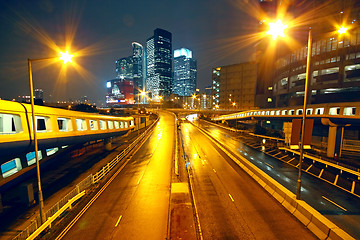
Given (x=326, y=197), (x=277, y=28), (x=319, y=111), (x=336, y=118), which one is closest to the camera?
(x=277, y=28)

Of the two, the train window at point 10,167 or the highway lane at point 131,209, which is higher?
the train window at point 10,167

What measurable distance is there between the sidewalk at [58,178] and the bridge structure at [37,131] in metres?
2.74

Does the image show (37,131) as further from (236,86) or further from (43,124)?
(236,86)

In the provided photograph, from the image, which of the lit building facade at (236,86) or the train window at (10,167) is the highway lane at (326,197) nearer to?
the train window at (10,167)

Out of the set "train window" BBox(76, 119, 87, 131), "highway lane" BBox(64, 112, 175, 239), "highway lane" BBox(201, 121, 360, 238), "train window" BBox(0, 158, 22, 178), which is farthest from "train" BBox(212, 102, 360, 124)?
"train window" BBox(0, 158, 22, 178)

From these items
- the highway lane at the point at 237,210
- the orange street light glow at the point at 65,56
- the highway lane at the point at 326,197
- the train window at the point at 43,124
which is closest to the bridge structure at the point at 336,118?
the highway lane at the point at 326,197

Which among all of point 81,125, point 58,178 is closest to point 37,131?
point 81,125

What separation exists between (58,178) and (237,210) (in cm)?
2146

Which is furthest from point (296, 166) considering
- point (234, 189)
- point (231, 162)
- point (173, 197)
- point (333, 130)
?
point (173, 197)

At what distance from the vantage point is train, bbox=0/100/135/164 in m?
11.5

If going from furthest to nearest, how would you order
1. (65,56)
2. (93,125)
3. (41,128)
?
(93,125)
(41,128)
(65,56)

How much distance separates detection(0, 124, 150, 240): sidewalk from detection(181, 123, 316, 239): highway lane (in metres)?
13.5

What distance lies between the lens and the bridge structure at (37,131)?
11.6m

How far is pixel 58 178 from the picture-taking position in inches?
840
